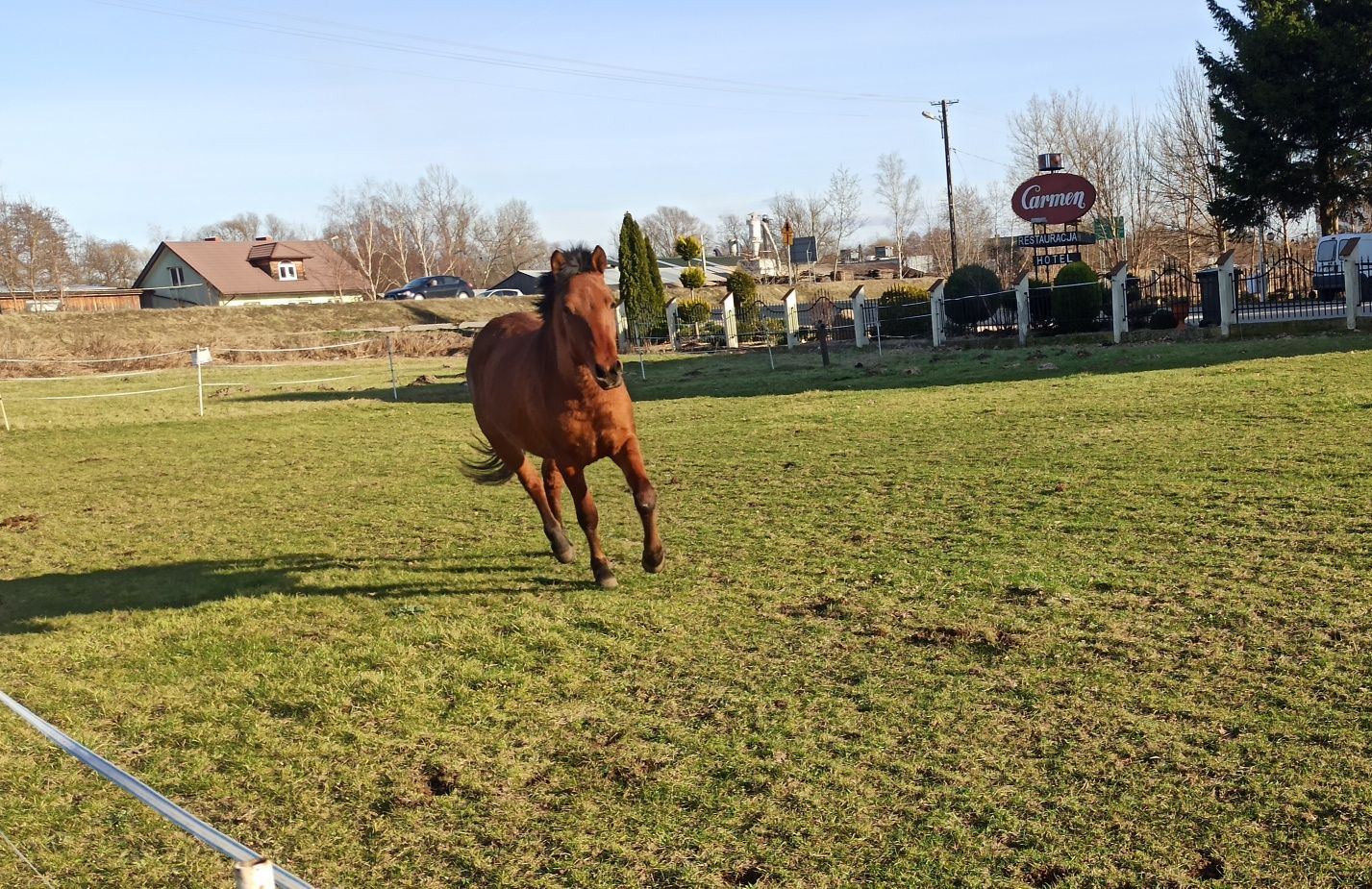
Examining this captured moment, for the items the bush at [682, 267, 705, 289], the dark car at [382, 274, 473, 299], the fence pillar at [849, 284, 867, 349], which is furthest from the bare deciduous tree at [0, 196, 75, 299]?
the fence pillar at [849, 284, 867, 349]

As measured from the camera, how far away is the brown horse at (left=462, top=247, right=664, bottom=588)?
20.2ft

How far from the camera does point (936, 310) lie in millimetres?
27500

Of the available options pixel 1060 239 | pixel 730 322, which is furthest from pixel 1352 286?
pixel 730 322

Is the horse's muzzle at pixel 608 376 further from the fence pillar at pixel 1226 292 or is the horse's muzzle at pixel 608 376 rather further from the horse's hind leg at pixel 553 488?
the fence pillar at pixel 1226 292

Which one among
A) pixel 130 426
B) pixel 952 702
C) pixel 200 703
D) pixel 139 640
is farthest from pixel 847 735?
pixel 130 426

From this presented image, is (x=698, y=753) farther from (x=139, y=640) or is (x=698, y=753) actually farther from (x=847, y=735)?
(x=139, y=640)

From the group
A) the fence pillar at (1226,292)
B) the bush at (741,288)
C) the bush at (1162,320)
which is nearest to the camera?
the fence pillar at (1226,292)

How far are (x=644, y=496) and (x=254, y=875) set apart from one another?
15.5 ft

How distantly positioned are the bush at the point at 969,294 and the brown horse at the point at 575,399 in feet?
74.0

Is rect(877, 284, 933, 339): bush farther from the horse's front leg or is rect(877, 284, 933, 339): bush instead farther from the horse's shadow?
the horse's front leg

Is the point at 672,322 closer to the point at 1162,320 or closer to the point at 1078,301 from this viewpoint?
the point at 1078,301

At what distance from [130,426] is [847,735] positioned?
20.4m

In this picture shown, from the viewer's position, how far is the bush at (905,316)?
2942 cm

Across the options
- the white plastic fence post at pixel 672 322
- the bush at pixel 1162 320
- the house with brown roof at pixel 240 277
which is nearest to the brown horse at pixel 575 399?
the bush at pixel 1162 320
